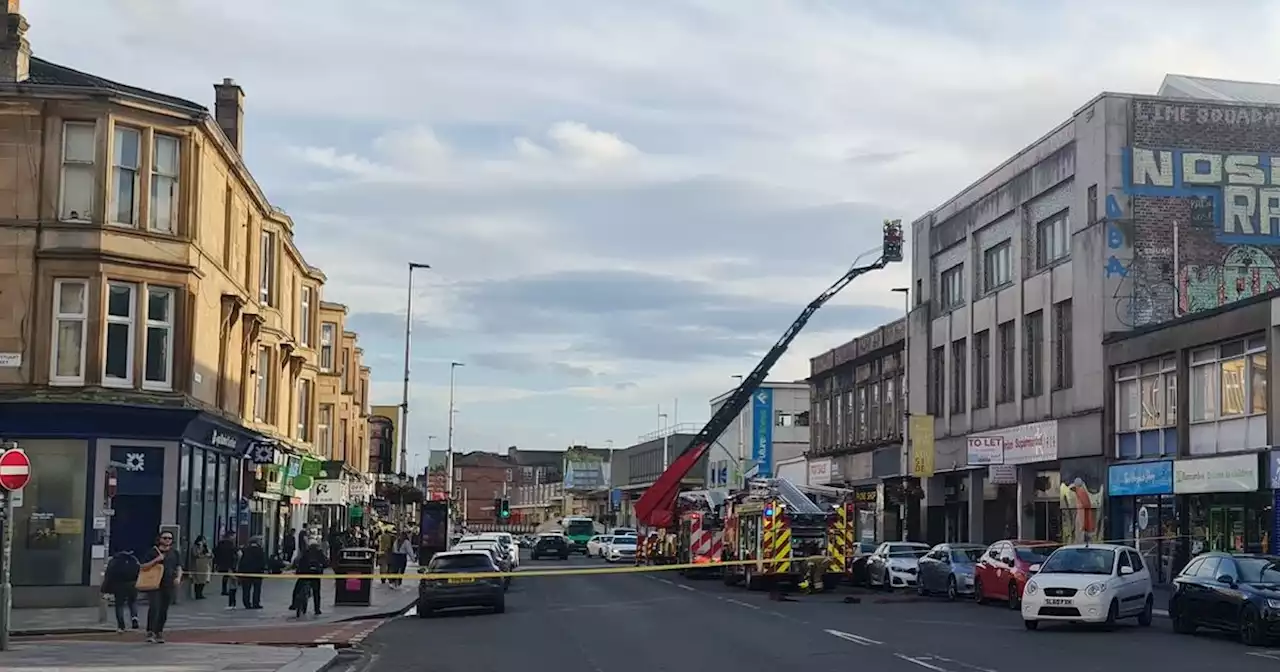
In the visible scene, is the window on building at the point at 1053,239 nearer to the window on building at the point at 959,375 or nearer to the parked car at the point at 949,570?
the window on building at the point at 959,375

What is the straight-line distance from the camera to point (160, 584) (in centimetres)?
2431

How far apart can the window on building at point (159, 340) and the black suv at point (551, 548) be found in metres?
51.7

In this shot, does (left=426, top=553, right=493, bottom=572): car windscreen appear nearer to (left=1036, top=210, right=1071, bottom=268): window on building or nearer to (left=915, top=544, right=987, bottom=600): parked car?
(left=915, top=544, right=987, bottom=600): parked car

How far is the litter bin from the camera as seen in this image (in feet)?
111

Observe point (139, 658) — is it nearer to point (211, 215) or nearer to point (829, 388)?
point (211, 215)

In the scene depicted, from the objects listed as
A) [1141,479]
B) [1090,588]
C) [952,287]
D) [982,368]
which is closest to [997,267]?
[982,368]

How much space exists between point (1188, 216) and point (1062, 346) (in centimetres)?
581

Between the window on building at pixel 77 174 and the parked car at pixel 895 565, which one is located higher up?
the window on building at pixel 77 174

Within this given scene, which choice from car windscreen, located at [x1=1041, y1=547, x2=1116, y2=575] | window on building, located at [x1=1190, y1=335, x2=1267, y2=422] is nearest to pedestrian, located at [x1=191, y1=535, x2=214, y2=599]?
car windscreen, located at [x1=1041, y1=547, x2=1116, y2=575]

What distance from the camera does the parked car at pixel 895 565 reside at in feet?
138

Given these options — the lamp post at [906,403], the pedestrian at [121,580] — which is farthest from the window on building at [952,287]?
the pedestrian at [121,580]

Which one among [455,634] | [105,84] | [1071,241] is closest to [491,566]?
[455,634]

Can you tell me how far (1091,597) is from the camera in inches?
1003

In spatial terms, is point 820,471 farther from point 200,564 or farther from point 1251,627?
point 1251,627
